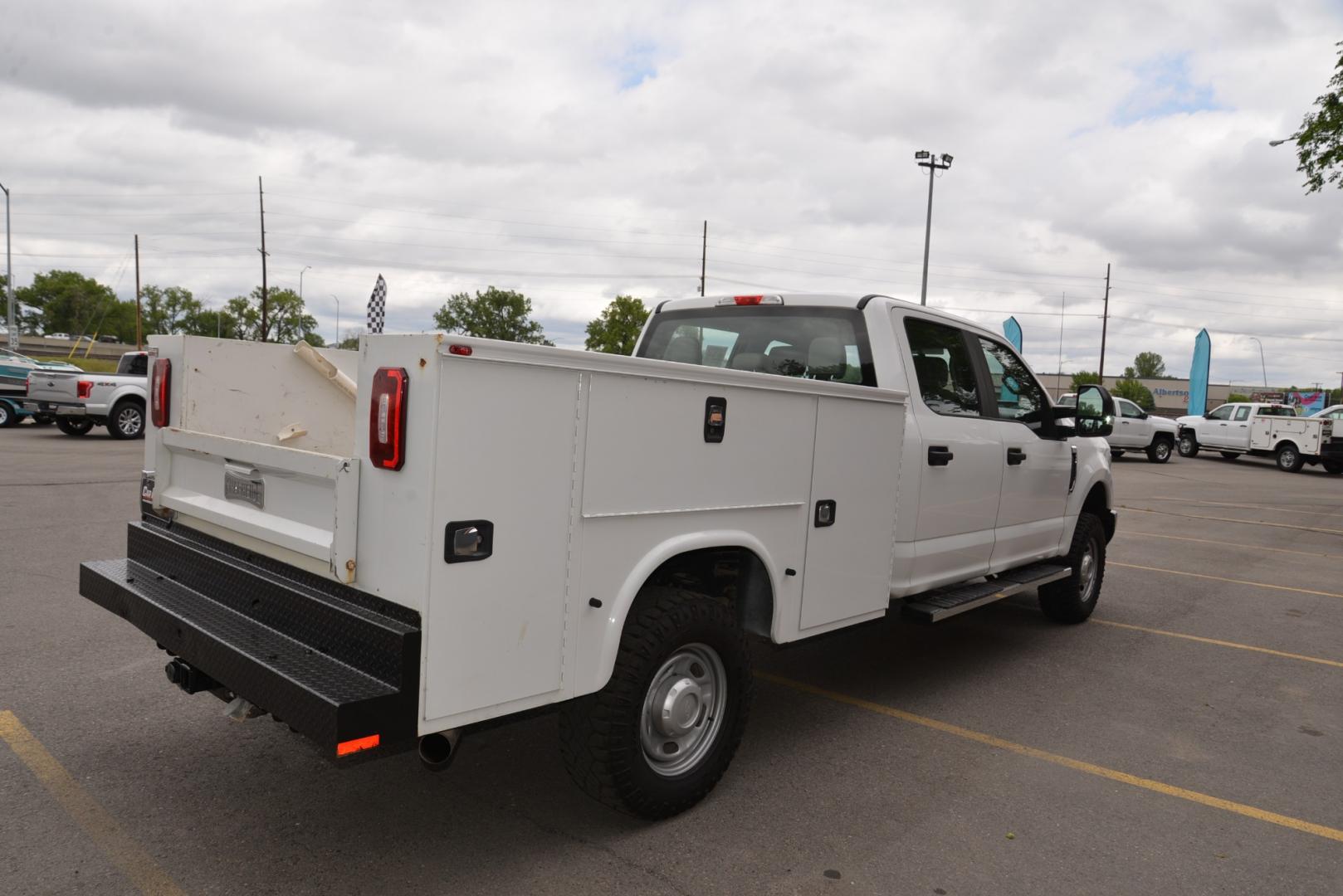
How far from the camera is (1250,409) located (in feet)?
90.2

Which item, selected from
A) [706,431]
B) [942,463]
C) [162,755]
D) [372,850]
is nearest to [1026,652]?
[942,463]

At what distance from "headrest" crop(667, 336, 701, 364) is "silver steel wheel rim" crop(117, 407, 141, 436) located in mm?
16926

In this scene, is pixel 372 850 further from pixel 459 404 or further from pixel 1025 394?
pixel 1025 394

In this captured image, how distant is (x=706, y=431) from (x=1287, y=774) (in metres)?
3.26

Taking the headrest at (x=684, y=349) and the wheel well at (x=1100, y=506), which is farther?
the wheel well at (x=1100, y=506)

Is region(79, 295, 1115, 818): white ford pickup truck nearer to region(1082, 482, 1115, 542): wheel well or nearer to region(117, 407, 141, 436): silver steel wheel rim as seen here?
region(1082, 482, 1115, 542): wheel well

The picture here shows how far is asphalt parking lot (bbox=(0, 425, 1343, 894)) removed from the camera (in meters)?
3.07

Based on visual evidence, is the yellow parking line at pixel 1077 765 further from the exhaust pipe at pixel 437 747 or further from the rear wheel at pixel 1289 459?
the rear wheel at pixel 1289 459

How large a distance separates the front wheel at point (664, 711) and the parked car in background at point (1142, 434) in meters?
25.7

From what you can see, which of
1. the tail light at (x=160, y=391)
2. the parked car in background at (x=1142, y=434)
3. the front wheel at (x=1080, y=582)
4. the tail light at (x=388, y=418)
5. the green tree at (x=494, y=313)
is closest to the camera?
the tail light at (x=388, y=418)

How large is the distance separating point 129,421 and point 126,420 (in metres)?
0.10

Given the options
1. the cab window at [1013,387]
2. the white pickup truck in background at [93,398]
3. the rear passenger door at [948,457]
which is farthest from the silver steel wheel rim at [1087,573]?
the white pickup truck in background at [93,398]

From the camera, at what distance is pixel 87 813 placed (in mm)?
3260

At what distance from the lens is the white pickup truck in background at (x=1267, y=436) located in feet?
82.2
